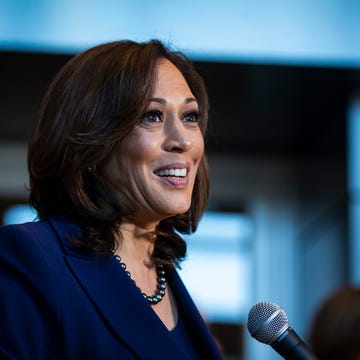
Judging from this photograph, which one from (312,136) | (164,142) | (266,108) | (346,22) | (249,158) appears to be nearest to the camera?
(164,142)

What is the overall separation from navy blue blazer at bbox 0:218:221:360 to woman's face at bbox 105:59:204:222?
0.51 ft

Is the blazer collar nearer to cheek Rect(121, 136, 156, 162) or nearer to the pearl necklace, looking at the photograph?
the pearl necklace

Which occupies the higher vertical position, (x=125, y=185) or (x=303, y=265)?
(x=125, y=185)

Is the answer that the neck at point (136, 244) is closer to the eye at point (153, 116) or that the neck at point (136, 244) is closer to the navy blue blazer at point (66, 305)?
the navy blue blazer at point (66, 305)

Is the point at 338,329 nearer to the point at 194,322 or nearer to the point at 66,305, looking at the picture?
the point at 194,322

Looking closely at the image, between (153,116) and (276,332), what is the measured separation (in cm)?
66

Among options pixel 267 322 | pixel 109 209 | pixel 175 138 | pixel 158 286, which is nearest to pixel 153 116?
pixel 175 138

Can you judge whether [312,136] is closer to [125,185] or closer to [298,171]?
[298,171]

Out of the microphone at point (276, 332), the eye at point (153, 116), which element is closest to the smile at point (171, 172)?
the eye at point (153, 116)

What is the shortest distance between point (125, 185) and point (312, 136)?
5.32 meters

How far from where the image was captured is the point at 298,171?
7949 millimetres

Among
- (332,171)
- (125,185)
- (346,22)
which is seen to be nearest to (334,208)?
(332,171)

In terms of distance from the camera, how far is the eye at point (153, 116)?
2186 millimetres

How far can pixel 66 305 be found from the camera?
1.95 meters
